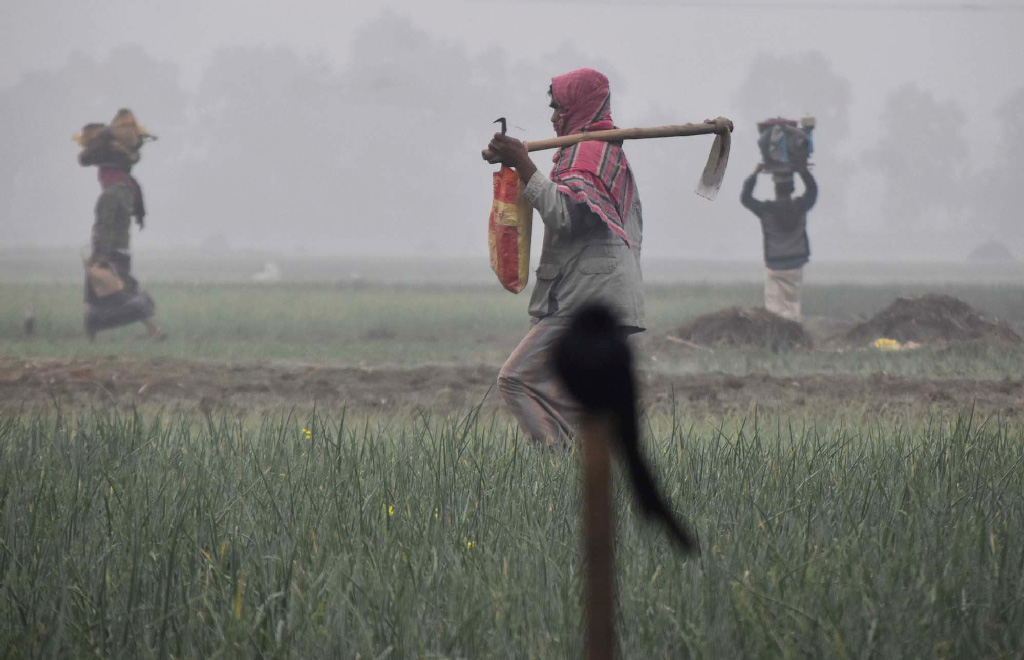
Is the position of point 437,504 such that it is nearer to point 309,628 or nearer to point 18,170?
point 309,628

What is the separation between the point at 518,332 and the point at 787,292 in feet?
14.7

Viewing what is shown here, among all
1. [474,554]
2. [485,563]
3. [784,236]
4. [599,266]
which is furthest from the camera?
[784,236]

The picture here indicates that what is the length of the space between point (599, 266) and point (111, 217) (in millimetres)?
10052

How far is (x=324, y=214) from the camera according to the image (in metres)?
111

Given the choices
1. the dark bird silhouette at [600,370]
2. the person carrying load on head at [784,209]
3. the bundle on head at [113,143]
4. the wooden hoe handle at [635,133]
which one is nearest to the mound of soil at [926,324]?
the person carrying load on head at [784,209]

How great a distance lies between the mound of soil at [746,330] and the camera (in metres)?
12.8

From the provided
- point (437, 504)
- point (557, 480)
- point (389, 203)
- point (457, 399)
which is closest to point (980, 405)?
point (457, 399)

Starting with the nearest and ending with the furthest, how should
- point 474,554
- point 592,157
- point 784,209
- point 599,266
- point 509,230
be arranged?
point 474,554
point 509,230
point 592,157
point 599,266
point 784,209

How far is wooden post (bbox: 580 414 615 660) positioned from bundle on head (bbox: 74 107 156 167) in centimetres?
→ 1281

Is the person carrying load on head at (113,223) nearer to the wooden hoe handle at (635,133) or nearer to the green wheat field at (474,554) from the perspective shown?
the green wheat field at (474,554)

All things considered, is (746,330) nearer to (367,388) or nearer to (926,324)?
(926,324)

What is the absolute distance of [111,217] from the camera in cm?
1328

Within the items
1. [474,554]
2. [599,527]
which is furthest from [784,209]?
[599,527]

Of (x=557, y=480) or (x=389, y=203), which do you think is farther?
(x=389, y=203)
